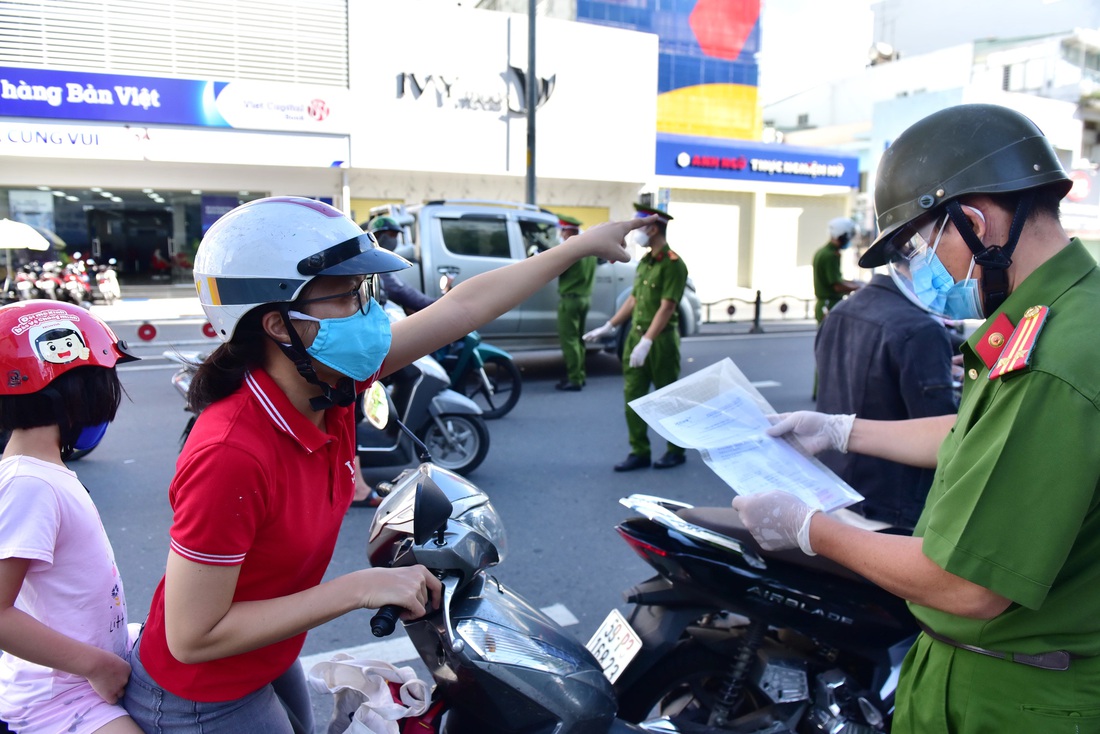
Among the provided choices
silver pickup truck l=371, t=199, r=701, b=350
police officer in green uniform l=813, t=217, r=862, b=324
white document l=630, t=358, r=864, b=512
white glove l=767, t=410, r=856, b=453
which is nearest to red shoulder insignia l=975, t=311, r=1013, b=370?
white document l=630, t=358, r=864, b=512

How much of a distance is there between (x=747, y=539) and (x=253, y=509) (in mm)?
1447

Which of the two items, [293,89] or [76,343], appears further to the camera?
[293,89]

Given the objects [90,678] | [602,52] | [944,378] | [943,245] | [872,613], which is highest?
[602,52]

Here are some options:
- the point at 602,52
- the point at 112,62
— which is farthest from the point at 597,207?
the point at 112,62

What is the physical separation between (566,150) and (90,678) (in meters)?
20.8

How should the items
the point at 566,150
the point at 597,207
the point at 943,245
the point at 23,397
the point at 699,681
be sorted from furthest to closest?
the point at 597,207 < the point at 566,150 < the point at 699,681 < the point at 23,397 < the point at 943,245

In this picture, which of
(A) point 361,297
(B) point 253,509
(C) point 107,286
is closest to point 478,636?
(B) point 253,509

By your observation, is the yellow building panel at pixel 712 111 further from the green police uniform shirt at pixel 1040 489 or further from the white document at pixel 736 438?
the green police uniform shirt at pixel 1040 489

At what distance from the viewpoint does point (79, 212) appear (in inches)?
700

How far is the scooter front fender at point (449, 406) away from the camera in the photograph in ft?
18.6

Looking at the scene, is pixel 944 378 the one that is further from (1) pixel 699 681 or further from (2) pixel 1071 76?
(2) pixel 1071 76

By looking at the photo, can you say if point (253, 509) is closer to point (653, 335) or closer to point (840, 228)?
point (653, 335)

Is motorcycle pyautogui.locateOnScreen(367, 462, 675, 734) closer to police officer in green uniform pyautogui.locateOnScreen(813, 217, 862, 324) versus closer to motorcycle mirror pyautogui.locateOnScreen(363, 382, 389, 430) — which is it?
motorcycle mirror pyautogui.locateOnScreen(363, 382, 389, 430)

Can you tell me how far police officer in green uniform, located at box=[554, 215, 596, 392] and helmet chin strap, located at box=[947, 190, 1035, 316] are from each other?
7.46 metres
